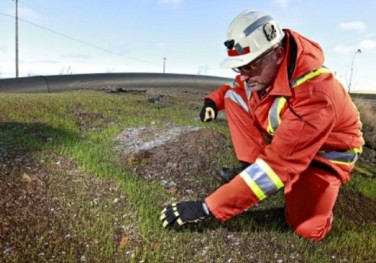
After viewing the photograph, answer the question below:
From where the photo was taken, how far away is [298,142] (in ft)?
8.03

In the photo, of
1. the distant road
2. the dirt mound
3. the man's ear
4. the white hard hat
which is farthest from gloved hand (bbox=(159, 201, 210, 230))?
the distant road

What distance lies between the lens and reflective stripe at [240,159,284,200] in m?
2.48

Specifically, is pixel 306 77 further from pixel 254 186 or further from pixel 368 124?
pixel 368 124

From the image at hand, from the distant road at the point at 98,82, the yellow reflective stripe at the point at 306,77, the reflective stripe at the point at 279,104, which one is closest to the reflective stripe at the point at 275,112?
the reflective stripe at the point at 279,104

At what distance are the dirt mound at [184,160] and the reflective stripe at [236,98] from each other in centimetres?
73

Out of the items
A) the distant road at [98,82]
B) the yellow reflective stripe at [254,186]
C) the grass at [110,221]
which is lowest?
the distant road at [98,82]

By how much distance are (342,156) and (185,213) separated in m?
1.20

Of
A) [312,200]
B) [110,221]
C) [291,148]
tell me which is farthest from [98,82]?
[291,148]

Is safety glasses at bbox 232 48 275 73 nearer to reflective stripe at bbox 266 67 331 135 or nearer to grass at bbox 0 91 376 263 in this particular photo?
reflective stripe at bbox 266 67 331 135

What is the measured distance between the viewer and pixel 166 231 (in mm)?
2826

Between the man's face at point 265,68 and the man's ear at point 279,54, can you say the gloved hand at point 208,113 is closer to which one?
the man's face at point 265,68

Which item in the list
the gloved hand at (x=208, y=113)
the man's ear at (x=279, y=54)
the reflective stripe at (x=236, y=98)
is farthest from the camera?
the gloved hand at (x=208, y=113)

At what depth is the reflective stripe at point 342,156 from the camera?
3004 millimetres

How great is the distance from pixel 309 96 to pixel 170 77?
444 inches
